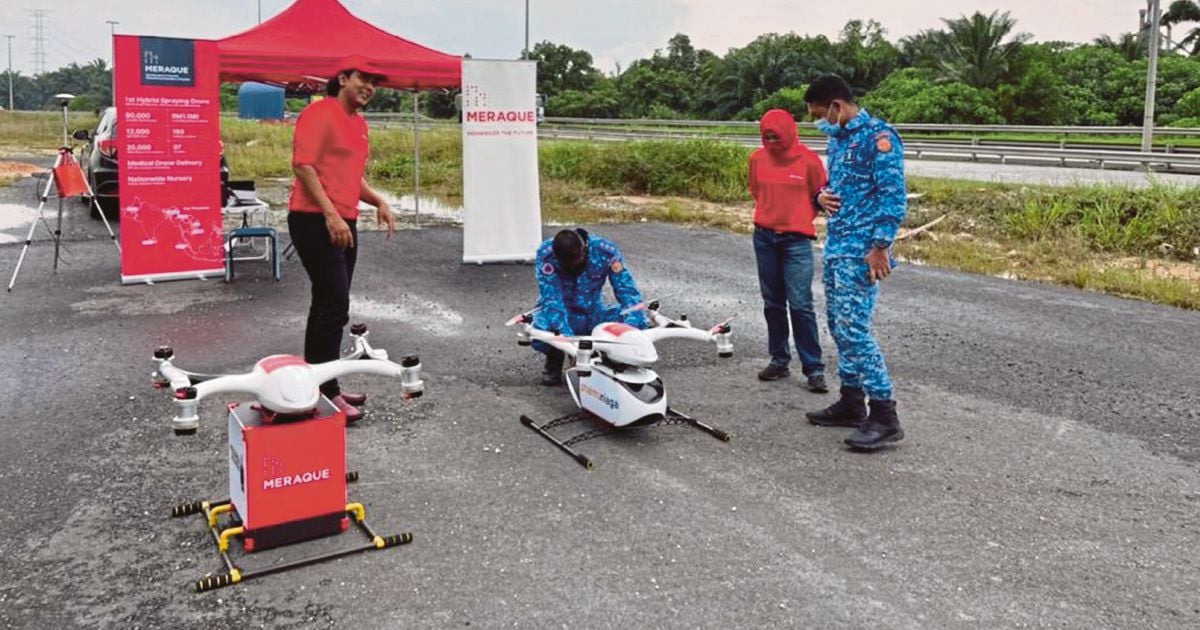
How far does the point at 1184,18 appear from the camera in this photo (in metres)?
48.8

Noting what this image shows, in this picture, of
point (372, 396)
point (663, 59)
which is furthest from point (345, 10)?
point (663, 59)

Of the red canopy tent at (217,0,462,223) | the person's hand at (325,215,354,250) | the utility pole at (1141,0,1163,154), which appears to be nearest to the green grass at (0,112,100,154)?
the red canopy tent at (217,0,462,223)

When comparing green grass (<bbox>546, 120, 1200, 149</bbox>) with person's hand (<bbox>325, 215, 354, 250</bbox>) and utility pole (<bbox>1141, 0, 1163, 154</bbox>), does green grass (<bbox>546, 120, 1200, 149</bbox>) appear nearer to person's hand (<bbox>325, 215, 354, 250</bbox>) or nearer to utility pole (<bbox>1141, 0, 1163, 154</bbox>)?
utility pole (<bbox>1141, 0, 1163, 154</bbox>)

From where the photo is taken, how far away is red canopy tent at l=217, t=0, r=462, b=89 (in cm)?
1047

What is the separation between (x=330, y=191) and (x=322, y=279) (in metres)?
0.46

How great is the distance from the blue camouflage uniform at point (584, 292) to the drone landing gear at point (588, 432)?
19.5 inches

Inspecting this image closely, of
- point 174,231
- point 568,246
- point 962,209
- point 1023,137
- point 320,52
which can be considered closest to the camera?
point 568,246

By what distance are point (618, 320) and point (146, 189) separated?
567cm

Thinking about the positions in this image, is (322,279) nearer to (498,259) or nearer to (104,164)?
(498,259)

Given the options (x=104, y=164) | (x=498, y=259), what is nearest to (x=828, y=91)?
(x=498, y=259)

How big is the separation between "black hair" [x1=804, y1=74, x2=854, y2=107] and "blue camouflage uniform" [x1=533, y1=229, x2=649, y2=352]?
145 cm

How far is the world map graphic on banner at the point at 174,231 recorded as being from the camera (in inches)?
360

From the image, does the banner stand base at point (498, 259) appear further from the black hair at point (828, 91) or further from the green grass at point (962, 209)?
the black hair at point (828, 91)

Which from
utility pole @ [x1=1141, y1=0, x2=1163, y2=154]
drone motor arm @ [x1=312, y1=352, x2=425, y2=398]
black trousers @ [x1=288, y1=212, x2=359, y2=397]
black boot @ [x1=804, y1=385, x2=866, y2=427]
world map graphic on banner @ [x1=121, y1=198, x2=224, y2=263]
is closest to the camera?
drone motor arm @ [x1=312, y1=352, x2=425, y2=398]
